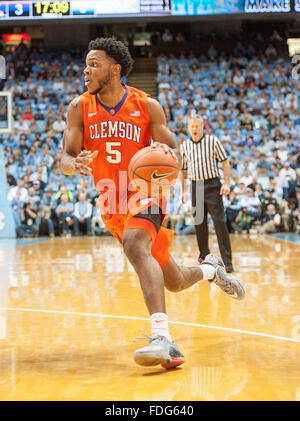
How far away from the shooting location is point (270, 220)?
14.8 metres

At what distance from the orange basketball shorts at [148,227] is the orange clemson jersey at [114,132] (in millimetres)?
242

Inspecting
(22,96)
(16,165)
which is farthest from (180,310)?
(22,96)

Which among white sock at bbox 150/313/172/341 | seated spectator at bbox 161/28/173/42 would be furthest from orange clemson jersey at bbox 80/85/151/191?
seated spectator at bbox 161/28/173/42

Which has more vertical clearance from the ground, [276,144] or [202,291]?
[276,144]

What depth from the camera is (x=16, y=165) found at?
16.8 metres

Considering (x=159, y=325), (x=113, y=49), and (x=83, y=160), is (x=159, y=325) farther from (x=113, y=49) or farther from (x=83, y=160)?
(x=113, y=49)

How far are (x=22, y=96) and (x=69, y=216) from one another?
6013 millimetres

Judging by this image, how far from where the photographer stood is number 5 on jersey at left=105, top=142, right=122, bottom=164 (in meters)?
3.98

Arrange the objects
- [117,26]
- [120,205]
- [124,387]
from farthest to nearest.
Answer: [117,26] → [120,205] → [124,387]

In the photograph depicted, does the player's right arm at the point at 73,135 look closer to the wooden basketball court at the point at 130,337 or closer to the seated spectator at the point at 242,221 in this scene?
the wooden basketball court at the point at 130,337

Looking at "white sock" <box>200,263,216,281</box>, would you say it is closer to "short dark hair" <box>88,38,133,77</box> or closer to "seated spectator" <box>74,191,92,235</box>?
"short dark hair" <box>88,38,133,77</box>

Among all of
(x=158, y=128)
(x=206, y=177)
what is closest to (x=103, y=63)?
(x=158, y=128)

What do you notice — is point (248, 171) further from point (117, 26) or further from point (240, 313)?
point (240, 313)

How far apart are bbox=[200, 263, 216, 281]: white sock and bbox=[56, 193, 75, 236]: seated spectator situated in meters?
10.6
